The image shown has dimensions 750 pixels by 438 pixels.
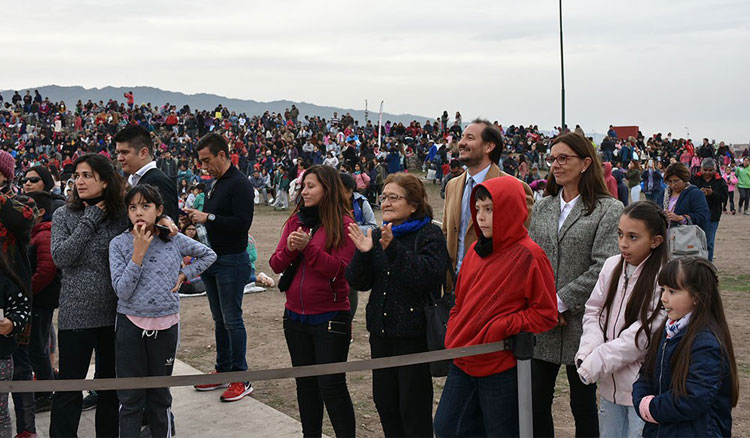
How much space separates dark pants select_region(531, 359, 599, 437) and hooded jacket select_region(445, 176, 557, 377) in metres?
0.61

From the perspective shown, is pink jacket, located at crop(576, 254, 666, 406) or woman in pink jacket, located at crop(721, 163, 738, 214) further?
woman in pink jacket, located at crop(721, 163, 738, 214)

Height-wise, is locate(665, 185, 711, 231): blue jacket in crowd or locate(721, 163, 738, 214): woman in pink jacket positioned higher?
locate(665, 185, 711, 231): blue jacket in crowd

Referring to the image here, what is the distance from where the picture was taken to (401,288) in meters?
4.20

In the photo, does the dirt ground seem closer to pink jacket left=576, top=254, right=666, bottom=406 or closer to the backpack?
the backpack

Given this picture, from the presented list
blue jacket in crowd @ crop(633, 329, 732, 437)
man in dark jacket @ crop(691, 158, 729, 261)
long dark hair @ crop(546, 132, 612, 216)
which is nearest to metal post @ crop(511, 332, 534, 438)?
blue jacket in crowd @ crop(633, 329, 732, 437)

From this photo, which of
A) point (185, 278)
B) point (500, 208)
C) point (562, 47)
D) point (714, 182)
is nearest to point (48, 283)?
point (185, 278)

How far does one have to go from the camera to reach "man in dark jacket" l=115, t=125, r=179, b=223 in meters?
5.30

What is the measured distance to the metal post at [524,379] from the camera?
347cm

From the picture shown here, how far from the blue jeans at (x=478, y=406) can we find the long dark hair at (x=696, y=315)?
0.66 m

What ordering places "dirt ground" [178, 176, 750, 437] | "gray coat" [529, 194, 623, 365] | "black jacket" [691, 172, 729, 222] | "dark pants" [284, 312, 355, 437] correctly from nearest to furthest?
"gray coat" [529, 194, 623, 365], "dark pants" [284, 312, 355, 437], "dirt ground" [178, 176, 750, 437], "black jacket" [691, 172, 729, 222]

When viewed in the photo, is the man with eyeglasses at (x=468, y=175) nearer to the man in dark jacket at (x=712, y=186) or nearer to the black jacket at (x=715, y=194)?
the man in dark jacket at (x=712, y=186)

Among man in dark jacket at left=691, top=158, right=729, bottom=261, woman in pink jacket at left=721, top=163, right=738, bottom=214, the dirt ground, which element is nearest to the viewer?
the dirt ground

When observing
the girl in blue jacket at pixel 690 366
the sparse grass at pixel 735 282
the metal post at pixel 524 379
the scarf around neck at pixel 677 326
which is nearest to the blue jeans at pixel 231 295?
the metal post at pixel 524 379

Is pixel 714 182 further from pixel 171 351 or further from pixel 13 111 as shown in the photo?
pixel 13 111
